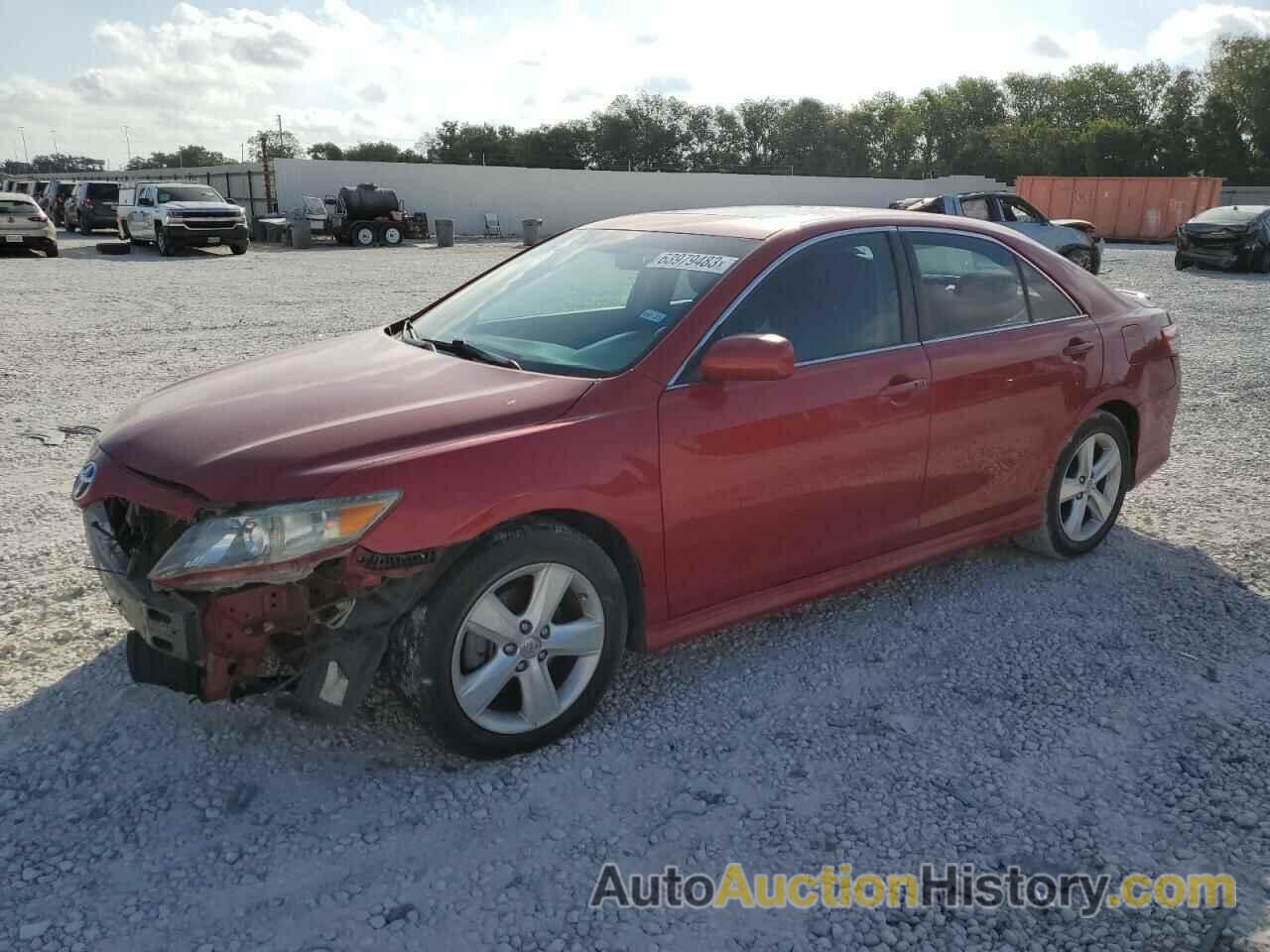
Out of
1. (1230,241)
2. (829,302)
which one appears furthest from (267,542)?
(1230,241)

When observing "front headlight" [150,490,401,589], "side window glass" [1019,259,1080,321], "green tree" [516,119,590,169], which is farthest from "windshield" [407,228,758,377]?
"green tree" [516,119,590,169]

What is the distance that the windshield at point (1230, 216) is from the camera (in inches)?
832

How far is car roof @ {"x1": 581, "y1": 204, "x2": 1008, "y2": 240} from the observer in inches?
153

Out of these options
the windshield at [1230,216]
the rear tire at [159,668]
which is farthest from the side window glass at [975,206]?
the rear tire at [159,668]

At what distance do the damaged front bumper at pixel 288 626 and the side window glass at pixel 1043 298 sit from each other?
9.97 ft

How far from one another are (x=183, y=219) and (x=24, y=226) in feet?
11.2

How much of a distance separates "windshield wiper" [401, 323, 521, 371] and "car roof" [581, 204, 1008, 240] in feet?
3.13

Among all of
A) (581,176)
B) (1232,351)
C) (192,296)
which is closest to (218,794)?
(1232,351)

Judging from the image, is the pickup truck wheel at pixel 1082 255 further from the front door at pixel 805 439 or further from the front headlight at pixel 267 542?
the front headlight at pixel 267 542

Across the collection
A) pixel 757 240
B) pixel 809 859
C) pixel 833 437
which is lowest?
pixel 809 859

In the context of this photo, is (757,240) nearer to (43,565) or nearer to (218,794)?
(218,794)

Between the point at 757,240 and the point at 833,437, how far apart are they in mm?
777

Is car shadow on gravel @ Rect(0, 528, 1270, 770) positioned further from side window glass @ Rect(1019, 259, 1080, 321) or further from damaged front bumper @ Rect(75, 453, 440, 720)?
side window glass @ Rect(1019, 259, 1080, 321)

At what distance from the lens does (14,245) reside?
24.1 meters
